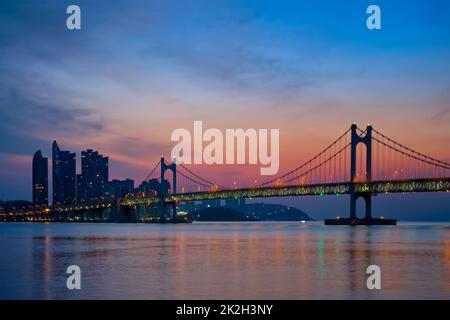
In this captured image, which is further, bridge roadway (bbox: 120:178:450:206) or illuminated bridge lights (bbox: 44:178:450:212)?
illuminated bridge lights (bbox: 44:178:450:212)

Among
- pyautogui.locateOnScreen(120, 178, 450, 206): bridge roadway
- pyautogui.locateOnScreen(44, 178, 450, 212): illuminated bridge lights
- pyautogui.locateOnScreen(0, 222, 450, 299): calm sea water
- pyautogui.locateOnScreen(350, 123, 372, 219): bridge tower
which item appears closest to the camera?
pyautogui.locateOnScreen(0, 222, 450, 299): calm sea water

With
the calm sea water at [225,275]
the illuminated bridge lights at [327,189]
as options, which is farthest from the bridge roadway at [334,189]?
the calm sea water at [225,275]

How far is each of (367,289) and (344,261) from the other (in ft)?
41.2

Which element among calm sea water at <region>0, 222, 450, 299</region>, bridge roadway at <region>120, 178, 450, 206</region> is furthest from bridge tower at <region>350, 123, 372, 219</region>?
calm sea water at <region>0, 222, 450, 299</region>

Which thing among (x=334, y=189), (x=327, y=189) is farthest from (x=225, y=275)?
(x=327, y=189)

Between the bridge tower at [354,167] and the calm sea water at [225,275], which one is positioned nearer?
the calm sea water at [225,275]

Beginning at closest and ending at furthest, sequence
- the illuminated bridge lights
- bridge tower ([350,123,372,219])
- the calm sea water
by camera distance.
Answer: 1. the calm sea water
2. the illuminated bridge lights
3. bridge tower ([350,123,372,219])

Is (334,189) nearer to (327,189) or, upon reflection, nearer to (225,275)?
(327,189)

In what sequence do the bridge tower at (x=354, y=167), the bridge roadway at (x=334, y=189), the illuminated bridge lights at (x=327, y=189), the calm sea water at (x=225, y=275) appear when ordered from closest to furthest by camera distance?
the calm sea water at (x=225, y=275), the bridge roadway at (x=334, y=189), the illuminated bridge lights at (x=327, y=189), the bridge tower at (x=354, y=167)

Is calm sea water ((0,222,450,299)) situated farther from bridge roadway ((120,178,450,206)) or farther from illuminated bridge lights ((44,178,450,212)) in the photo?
illuminated bridge lights ((44,178,450,212))

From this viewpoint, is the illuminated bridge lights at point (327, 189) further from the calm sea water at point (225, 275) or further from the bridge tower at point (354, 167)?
the calm sea water at point (225, 275)

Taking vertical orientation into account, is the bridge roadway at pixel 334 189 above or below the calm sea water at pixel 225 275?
above

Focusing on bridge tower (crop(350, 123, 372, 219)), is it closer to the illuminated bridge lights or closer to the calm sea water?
the illuminated bridge lights

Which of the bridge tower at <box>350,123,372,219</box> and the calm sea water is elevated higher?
the bridge tower at <box>350,123,372,219</box>
